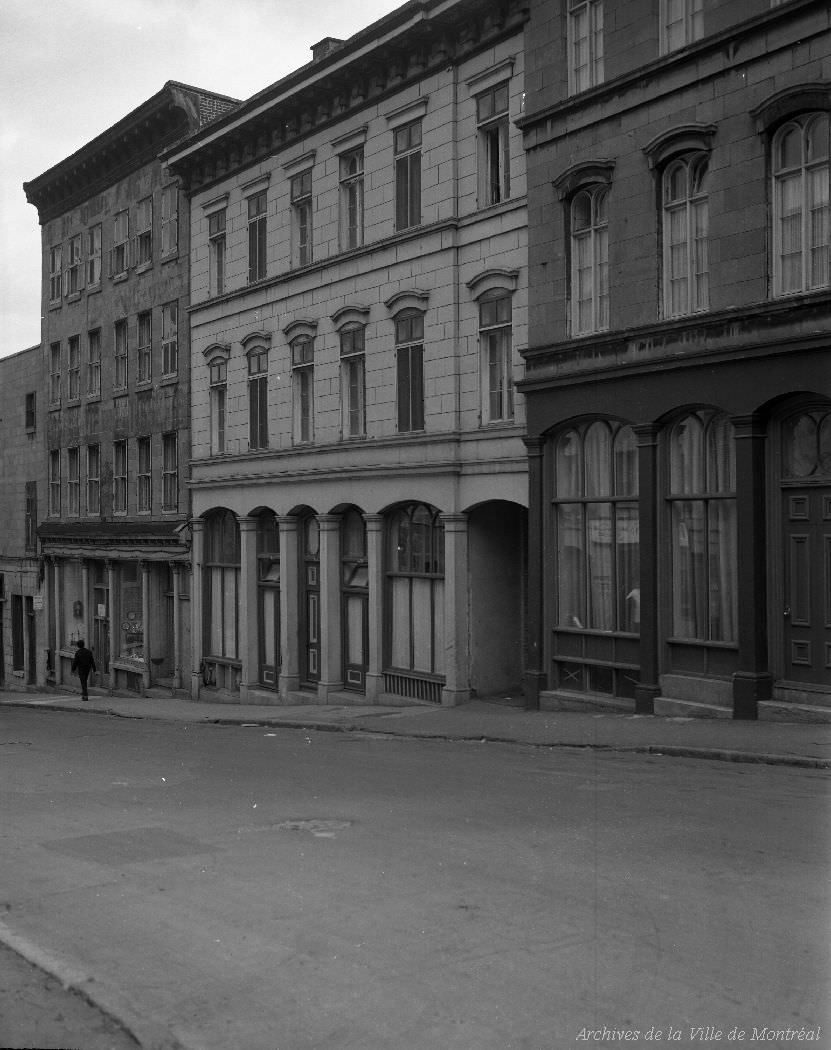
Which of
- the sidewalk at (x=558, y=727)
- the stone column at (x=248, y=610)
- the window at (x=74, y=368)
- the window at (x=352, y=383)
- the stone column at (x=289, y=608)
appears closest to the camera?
the sidewalk at (x=558, y=727)

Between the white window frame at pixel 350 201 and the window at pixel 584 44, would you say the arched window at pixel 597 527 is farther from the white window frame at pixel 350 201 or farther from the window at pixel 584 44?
the white window frame at pixel 350 201

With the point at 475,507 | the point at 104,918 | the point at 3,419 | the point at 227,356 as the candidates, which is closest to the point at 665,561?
the point at 475,507

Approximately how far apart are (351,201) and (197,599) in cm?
1106

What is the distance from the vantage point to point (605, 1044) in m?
5.90

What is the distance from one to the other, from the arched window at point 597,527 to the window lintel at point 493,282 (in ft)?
9.49

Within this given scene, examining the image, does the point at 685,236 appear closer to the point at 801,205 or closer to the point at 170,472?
the point at 801,205

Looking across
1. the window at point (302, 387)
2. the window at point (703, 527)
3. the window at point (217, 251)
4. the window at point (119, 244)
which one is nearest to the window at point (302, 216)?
the window at point (302, 387)

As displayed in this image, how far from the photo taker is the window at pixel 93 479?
1499 inches

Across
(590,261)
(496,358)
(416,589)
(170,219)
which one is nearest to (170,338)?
(170,219)

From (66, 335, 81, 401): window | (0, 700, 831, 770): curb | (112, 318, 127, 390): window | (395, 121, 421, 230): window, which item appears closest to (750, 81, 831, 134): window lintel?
(0, 700, 831, 770): curb

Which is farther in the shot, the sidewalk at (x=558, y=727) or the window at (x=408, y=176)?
the window at (x=408, y=176)

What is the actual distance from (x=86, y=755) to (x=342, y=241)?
41.0ft

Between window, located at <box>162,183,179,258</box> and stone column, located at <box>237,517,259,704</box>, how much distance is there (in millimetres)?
8527

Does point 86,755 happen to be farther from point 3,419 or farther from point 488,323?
point 3,419
